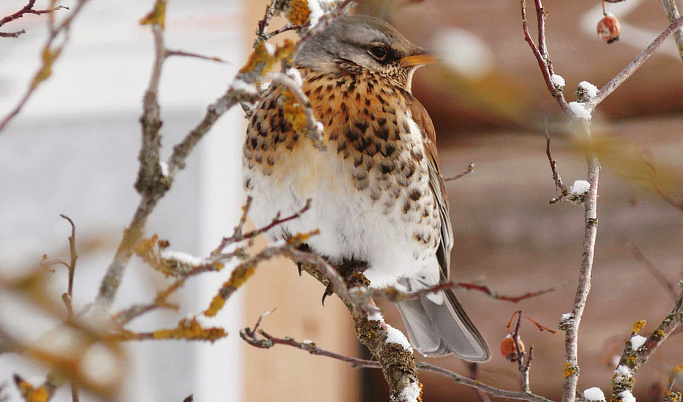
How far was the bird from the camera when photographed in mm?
1148

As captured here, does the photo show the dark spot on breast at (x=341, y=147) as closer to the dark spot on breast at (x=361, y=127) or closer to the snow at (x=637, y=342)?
the dark spot on breast at (x=361, y=127)

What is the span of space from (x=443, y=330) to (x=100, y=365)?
1.20 m

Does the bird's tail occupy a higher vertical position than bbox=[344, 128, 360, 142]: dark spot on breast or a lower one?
lower

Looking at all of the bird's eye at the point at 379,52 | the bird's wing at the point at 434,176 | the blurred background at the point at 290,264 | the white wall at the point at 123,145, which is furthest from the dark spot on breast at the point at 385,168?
the white wall at the point at 123,145

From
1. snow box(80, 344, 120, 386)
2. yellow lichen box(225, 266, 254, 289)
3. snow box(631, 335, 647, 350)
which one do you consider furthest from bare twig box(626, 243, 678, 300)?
snow box(80, 344, 120, 386)

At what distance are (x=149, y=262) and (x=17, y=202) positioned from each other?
1.59 m

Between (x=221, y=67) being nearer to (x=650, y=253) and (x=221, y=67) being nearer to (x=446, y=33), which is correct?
(x=650, y=253)

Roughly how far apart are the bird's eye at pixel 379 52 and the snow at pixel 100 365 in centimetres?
103

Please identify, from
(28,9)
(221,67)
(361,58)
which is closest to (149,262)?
(28,9)

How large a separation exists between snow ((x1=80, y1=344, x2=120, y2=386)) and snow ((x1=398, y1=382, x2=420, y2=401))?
22.8 inches

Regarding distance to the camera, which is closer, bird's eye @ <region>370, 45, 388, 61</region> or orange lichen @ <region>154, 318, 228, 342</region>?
orange lichen @ <region>154, 318, 228, 342</region>

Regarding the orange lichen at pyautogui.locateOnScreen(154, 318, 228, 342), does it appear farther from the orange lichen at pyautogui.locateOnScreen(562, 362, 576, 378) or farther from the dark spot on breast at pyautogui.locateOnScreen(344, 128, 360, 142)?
the dark spot on breast at pyautogui.locateOnScreen(344, 128, 360, 142)

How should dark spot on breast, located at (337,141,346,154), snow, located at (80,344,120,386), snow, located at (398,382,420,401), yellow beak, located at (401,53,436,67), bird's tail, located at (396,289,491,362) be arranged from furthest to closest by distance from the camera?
bird's tail, located at (396,289,491,362), yellow beak, located at (401,53,436,67), dark spot on breast, located at (337,141,346,154), snow, located at (398,382,420,401), snow, located at (80,344,120,386)

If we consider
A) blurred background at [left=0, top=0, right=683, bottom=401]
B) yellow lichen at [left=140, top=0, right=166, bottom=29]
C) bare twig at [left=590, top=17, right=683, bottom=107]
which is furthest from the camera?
blurred background at [left=0, top=0, right=683, bottom=401]
